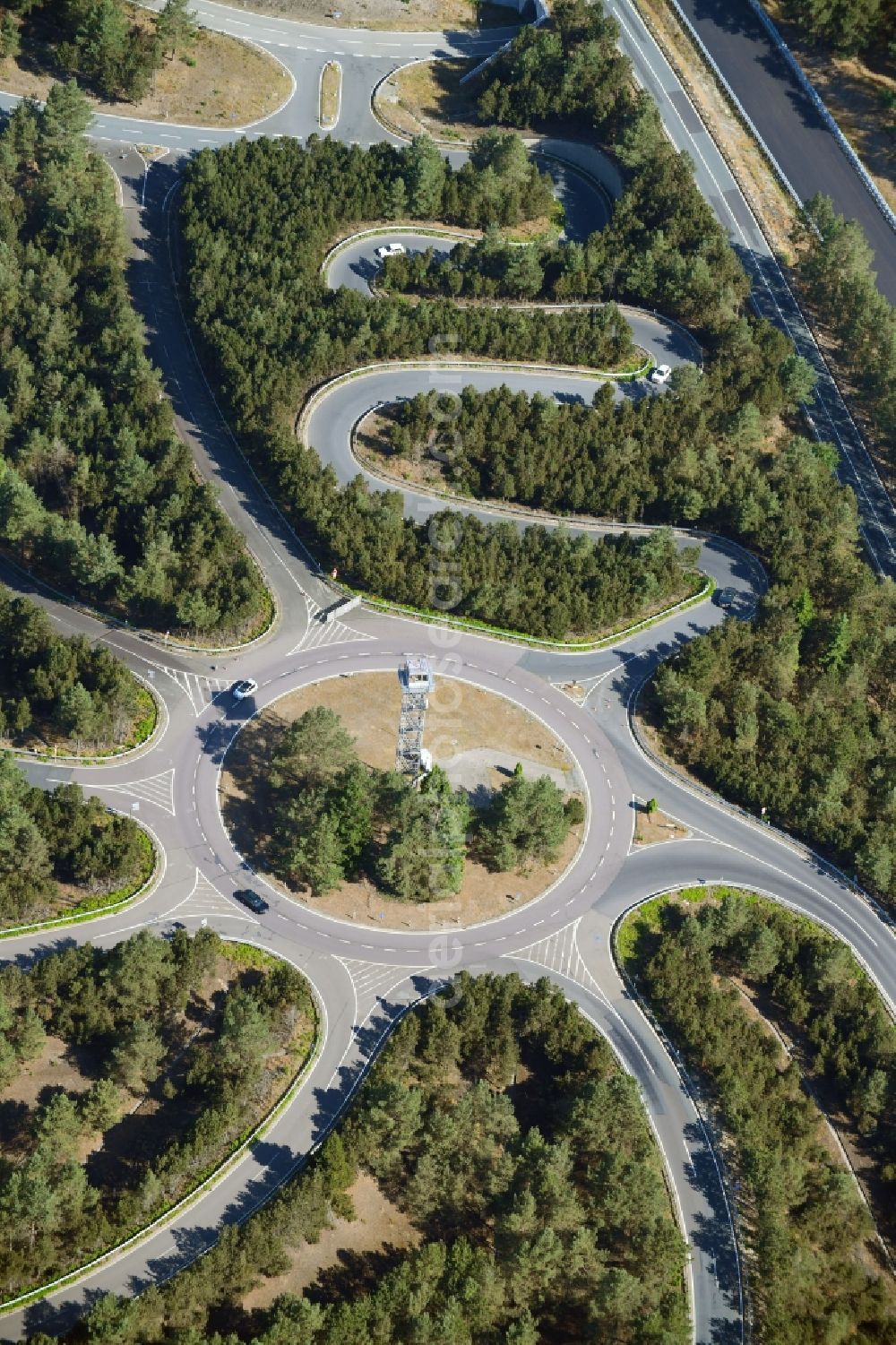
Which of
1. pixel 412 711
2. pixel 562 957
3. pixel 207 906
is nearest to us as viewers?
pixel 207 906

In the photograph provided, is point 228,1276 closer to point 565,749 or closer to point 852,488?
point 565,749

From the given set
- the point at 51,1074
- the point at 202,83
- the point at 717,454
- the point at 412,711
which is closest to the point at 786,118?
the point at 717,454

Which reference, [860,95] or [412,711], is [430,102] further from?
[412,711]

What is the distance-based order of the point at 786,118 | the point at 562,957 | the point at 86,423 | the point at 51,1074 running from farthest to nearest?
the point at 786,118 < the point at 86,423 < the point at 562,957 < the point at 51,1074

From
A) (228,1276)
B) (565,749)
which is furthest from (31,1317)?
(565,749)

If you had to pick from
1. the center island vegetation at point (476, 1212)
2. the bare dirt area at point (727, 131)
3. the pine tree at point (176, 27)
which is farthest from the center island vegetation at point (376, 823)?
the pine tree at point (176, 27)

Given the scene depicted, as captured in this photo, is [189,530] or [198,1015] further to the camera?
[189,530]
